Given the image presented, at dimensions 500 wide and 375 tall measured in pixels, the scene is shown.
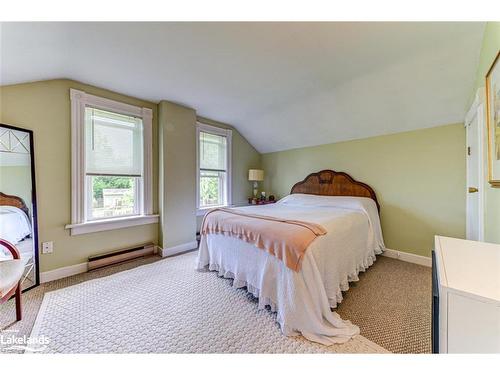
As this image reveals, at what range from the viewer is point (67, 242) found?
230 cm

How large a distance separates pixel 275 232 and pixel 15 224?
2.51 m

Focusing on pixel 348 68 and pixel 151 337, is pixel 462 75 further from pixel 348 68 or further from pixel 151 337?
pixel 151 337

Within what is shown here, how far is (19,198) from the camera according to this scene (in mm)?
1906

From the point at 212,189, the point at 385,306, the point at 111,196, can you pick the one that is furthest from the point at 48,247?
the point at 385,306

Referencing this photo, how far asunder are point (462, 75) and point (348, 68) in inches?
42.9

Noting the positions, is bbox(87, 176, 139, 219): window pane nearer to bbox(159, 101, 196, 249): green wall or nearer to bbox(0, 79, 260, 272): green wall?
bbox(0, 79, 260, 272): green wall

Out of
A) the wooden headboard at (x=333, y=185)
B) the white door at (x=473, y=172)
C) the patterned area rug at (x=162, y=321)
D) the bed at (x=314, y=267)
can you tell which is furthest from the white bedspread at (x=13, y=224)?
the white door at (x=473, y=172)

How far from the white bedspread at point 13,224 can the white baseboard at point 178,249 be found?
4.77ft

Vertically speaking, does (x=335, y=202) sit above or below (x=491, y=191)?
below

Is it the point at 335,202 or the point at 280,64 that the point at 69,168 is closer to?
the point at 280,64

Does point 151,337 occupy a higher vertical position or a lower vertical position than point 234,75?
lower

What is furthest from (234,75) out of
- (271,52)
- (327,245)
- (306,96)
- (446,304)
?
(446,304)

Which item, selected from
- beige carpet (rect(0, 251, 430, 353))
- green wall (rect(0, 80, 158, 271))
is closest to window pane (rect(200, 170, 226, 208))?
beige carpet (rect(0, 251, 430, 353))

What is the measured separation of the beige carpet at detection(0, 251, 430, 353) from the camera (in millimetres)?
1398
